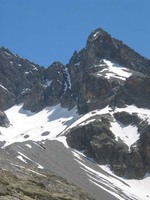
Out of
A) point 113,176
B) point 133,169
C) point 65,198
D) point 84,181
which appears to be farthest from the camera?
point 133,169

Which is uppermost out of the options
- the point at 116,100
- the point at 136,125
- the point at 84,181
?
the point at 116,100

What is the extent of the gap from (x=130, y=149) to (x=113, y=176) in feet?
60.3

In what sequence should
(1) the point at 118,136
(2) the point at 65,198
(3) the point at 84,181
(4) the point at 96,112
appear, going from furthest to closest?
(4) the point at 96,112 → (1) the point at 118,136 → (3) the point at 84,181 → (2) the point at 65,198

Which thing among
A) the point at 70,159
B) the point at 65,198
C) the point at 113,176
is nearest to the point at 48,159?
the point at 70,159

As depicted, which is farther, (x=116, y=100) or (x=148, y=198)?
(x=116, y=100)

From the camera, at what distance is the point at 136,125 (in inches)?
6831

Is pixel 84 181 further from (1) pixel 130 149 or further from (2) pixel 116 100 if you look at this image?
(2) pixel 116 100

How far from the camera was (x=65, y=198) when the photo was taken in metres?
42.0

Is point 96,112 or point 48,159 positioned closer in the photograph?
point 48,159

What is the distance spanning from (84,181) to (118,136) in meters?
48.3

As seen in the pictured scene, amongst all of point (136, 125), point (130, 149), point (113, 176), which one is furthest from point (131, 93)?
point (113, 176)

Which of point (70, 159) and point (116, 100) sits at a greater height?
point (116, 100)

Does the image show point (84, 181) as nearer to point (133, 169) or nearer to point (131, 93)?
point (133, 169)

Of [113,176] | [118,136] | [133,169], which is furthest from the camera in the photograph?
[118,136]
